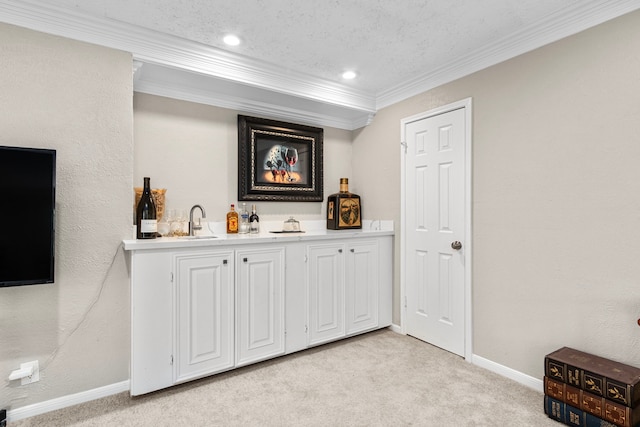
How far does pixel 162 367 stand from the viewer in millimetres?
2184

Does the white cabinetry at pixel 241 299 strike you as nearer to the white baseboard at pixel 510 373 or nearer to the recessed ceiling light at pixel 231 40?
the white baseboard at pixel 510 373

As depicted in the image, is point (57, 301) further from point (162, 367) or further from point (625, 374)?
point (625, 374)

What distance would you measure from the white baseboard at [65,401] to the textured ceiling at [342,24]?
2348mm

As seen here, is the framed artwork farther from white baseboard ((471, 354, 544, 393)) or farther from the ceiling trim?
white baseboard ((471, 354, 544, 393))

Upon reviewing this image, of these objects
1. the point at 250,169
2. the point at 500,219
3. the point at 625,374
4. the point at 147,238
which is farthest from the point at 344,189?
the point at 625,374

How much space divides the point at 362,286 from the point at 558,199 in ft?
5.62

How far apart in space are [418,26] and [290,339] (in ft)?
8.14

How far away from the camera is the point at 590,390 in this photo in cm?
178

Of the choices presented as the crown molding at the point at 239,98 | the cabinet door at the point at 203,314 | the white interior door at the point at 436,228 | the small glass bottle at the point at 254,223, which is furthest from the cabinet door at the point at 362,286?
the crown molding at the point at 239,98

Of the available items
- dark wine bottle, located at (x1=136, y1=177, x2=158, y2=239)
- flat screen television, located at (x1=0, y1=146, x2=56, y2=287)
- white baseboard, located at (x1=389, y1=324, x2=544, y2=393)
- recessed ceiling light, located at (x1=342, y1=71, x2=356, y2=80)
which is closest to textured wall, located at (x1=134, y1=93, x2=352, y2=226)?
dark wine bottle, located at (x1=136, y1=177, x2=158, y2=239)

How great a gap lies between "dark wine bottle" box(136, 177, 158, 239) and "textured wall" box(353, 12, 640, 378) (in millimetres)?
2380

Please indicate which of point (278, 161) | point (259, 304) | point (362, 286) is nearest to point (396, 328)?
point (362, 286)

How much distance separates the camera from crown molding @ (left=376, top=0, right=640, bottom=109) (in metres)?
1.93

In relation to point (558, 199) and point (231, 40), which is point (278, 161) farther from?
point (558, 199)
